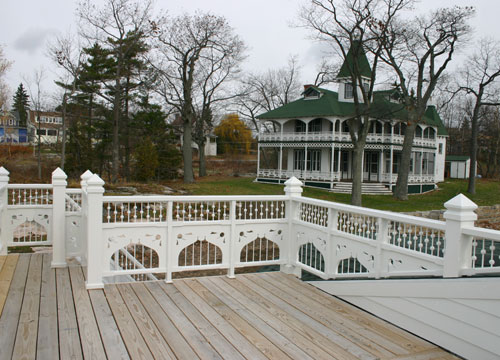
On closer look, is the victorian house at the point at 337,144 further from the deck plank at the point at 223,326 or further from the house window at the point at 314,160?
the deck plank at the point at 223,326

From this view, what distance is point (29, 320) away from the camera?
3.95m

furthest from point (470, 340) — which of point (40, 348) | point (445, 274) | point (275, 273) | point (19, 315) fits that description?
point (19, 315)

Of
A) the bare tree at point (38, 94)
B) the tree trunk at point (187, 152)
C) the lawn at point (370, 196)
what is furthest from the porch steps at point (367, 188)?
the bare tree at point (38, 94)

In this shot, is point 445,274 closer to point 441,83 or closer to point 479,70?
point 441,83

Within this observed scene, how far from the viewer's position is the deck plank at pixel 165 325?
3395mm

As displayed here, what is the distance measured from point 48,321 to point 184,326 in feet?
4.04

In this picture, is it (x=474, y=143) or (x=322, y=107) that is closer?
(x=474, y=143)

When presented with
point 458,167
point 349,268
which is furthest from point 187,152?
point 458,167

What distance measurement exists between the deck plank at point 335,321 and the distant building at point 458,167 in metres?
40.6

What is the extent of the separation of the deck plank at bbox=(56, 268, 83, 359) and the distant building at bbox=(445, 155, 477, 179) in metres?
42.0

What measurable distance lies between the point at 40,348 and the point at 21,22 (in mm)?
13022

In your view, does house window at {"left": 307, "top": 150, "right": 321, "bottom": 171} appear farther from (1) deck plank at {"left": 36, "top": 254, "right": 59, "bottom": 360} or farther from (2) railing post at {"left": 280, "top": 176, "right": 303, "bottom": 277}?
(1) deck plank at {"left": 36, "top": 254, "right": 59, "bottom": 360}

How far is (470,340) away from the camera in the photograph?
3.38 m

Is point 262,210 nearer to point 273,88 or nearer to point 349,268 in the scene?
point 349,268
